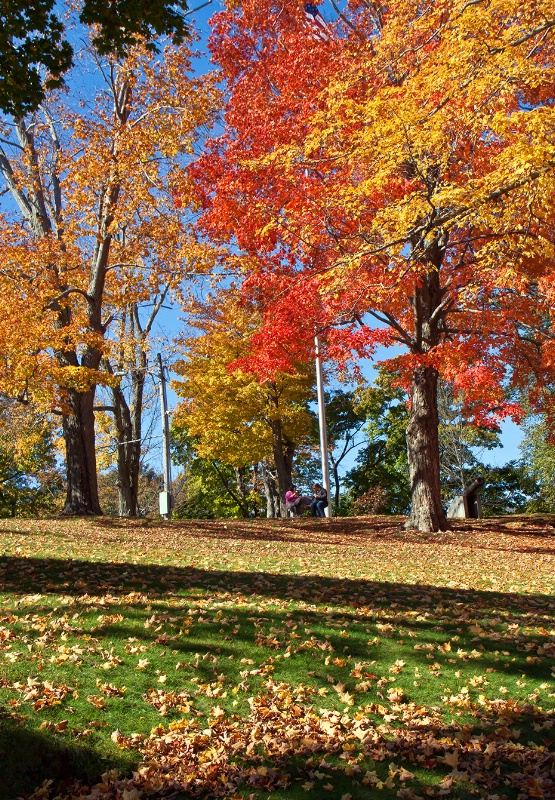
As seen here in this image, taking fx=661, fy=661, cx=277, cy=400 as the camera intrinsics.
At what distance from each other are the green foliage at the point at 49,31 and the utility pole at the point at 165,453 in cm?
1522

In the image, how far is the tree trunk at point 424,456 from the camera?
15.4 meters

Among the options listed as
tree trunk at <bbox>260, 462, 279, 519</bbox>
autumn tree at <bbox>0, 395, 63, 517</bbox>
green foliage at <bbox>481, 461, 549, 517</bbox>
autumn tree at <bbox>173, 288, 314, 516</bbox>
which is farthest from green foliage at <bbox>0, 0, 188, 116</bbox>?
green foliage at <bbox>481, 461, 549, 517</bbox>

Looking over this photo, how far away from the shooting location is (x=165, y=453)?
22.8 m

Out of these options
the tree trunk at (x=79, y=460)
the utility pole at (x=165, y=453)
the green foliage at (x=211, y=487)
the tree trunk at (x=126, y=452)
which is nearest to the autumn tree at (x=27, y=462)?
the tree trunk at (x=126, y=452)

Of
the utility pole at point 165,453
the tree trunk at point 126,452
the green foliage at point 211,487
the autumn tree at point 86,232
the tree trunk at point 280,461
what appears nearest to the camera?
the autumn tree at point 86,232

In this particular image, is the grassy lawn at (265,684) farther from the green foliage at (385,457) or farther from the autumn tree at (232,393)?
the green foliage at (385,457)

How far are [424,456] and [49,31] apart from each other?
37.7 feet

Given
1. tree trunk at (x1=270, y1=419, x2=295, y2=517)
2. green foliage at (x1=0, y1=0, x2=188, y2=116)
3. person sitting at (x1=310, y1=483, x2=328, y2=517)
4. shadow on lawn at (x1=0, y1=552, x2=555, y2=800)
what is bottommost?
shadow on lawn at (x1=0, y1=552, x2=555, y2=800)

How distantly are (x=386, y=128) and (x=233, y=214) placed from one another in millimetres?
6712

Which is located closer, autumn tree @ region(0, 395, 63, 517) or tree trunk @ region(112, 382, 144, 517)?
tree trunk @ region(112, 382, 144, 517)

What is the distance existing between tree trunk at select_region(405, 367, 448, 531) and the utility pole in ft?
28.0

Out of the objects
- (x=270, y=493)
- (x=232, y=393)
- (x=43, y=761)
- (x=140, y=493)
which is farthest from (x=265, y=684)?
(x=140, y=493)

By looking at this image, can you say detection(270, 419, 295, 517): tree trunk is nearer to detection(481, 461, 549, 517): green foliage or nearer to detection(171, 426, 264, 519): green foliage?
detection(171, 426, 264, 519): green foliage

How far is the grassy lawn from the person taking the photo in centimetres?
402
